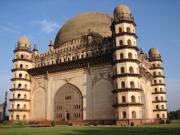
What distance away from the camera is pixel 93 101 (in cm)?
4303

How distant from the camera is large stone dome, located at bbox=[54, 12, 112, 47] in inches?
2112

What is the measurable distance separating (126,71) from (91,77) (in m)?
7.55

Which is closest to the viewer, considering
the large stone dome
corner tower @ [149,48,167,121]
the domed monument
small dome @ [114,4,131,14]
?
the domed monument

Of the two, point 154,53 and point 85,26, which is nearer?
point 85,26

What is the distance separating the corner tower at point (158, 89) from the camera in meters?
54.6

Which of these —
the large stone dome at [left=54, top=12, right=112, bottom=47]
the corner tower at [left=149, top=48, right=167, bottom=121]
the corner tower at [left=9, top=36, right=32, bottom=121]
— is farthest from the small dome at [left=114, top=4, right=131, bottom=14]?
the corner tower at [left=9, top=36, right=32, bottom=121]

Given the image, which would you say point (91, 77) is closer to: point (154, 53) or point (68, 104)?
point (68, 104)

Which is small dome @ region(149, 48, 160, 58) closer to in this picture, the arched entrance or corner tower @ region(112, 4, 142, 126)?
corner tower @ region(112, 4, 142, 126)

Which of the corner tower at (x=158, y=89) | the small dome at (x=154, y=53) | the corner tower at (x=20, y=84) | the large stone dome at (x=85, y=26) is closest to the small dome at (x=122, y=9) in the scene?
the large stone dome at (x=85, y=26)

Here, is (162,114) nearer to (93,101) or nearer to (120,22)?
(93,101)

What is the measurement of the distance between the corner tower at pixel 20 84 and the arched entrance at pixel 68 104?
24.5ft

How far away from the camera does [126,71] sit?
39.6m

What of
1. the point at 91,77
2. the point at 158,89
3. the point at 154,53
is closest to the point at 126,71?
the point at 91,77

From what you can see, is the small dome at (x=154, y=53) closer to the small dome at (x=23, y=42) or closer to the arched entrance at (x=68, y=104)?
the arched entrance at (x=68, y=104)
